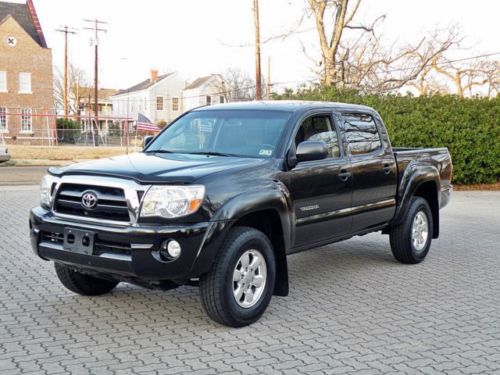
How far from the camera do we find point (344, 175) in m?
6.14

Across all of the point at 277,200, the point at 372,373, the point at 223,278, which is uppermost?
the point at 277,200

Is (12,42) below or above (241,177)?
above

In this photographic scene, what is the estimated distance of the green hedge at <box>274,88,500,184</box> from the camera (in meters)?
17.6

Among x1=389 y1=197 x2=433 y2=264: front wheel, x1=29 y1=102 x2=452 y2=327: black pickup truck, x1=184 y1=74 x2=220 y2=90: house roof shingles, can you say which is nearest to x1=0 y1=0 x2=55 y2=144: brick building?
x1=184 y1=74 x2=220 y2=90: house roof shingles

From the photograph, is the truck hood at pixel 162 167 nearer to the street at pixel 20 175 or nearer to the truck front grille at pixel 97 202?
the truck front grille at pixel 97 202

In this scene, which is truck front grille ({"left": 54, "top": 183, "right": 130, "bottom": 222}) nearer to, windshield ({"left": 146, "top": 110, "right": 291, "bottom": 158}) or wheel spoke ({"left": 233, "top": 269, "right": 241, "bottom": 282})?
wheel spoke ({"left": 233, "top": 269, "right": 241, "bottom": 282})

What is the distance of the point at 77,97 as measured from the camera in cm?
7544

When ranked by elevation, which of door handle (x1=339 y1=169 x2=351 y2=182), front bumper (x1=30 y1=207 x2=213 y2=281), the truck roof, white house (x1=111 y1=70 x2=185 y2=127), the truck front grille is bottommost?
front bumper (x1=30 y1=207 x2=213 y2=281)

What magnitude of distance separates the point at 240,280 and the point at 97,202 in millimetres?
1342

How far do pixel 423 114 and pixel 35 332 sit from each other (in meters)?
15.1

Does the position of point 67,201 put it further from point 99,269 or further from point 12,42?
point 12,42

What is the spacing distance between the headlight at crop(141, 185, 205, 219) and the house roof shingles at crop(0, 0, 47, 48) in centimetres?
5264

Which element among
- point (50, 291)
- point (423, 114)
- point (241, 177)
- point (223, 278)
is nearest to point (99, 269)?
point (223, 278)

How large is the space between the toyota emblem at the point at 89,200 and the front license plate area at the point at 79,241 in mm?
204
